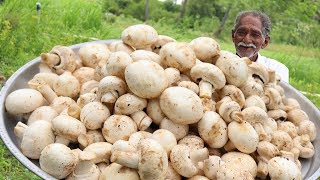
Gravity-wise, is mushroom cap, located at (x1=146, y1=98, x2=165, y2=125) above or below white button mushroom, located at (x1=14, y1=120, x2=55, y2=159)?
above

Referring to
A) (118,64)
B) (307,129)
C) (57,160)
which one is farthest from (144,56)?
(307,129)

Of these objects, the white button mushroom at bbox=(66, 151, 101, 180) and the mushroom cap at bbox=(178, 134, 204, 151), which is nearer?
the white button mushroom at bbox=(66, 151, 101, 180)

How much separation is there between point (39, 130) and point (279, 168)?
3.57ft

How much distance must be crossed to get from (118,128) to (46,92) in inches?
21.4

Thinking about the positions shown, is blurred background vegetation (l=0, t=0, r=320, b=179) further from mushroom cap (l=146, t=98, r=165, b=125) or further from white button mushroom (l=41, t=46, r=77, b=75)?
mushroom cap (l=146, t=98, r=165, b=125)

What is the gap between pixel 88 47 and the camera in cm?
242

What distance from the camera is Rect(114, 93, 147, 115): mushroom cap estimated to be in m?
1.88

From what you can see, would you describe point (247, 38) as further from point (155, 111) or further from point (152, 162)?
point (152, 162)

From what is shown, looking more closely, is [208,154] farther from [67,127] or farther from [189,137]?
[67,127]

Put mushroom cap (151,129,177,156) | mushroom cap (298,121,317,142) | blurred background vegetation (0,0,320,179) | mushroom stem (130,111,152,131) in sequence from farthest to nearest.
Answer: blurred background vegetation (0,0,320,179) → mushroom cap (298,121,317,142) → mushroom stem (130,111,152,131) → mushroom cap (151,129,177,156)

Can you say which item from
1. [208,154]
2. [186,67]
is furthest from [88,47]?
[208,154]

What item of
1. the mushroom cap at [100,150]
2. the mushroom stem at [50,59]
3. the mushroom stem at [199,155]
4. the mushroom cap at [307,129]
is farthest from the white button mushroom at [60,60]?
the mushroom cap at [307,129]

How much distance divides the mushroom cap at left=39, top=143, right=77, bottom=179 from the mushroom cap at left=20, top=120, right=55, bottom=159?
87 mm

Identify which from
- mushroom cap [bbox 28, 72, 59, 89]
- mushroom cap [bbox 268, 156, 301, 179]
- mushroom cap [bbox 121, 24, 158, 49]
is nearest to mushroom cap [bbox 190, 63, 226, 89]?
mushroom cap [bbox 121, 24, 158, 49]
